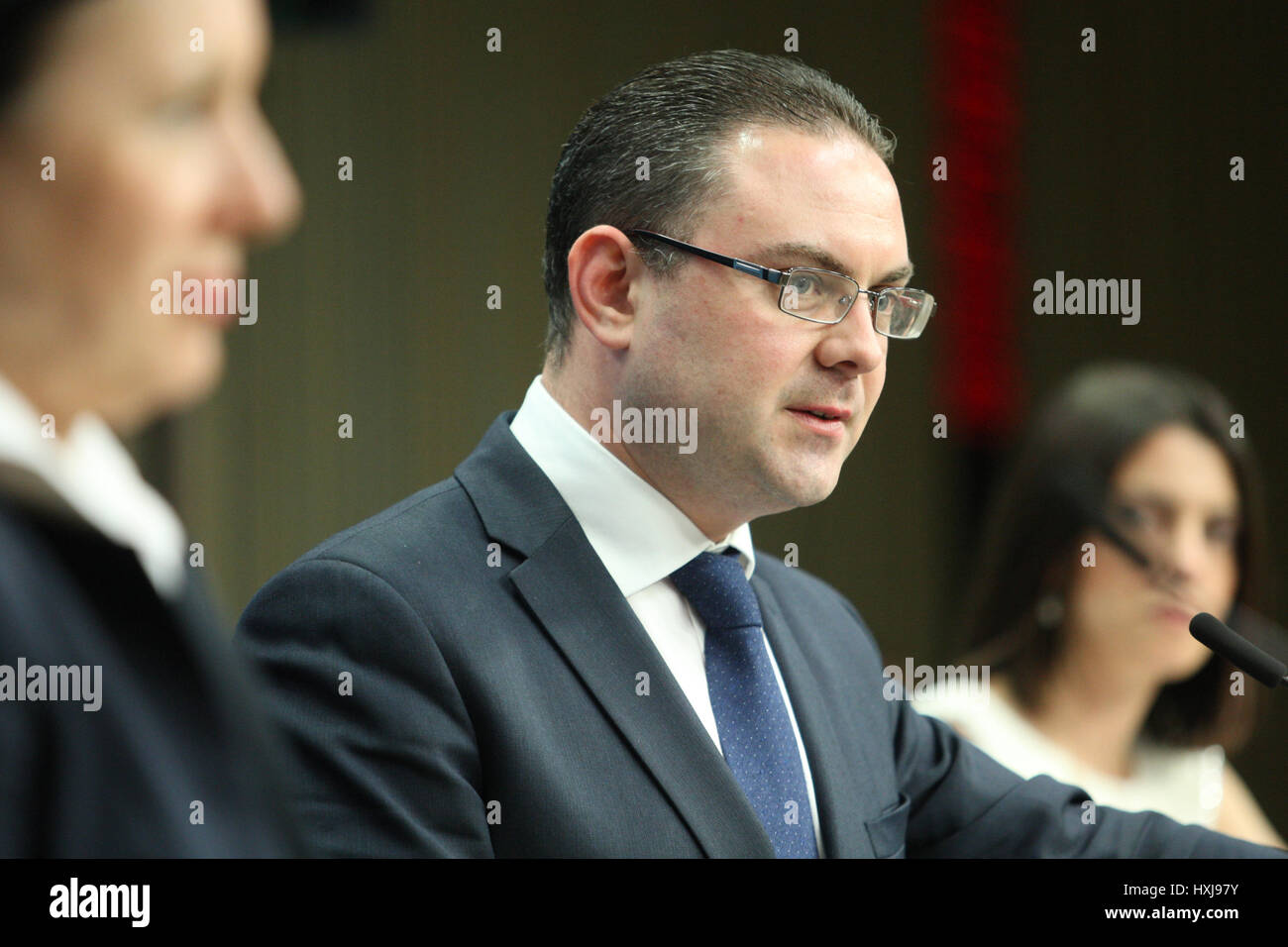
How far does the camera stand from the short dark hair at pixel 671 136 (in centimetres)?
126

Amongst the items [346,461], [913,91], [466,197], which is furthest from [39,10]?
[913,91]

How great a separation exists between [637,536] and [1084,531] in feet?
3.59

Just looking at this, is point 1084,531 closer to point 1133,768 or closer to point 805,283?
point 1133,768

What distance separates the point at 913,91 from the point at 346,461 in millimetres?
2011

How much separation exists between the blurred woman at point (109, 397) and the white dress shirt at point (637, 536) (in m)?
0.66

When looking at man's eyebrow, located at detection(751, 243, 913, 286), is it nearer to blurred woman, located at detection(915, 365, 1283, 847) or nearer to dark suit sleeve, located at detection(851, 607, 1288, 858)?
dark suit sleeve, located at detection(851, 607, 1288, 858)

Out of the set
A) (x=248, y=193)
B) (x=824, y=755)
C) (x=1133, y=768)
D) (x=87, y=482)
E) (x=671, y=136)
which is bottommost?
(x=1133, y=768)

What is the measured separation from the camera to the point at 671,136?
1278mm

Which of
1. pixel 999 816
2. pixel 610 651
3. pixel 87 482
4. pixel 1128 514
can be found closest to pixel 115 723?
pixel 87 482

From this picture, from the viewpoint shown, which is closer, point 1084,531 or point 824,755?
point 824,755

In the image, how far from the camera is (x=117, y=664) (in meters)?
0.50

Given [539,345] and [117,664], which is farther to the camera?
[539,345]

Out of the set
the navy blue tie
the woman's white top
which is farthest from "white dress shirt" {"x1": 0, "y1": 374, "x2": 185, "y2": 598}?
the woman's white top
